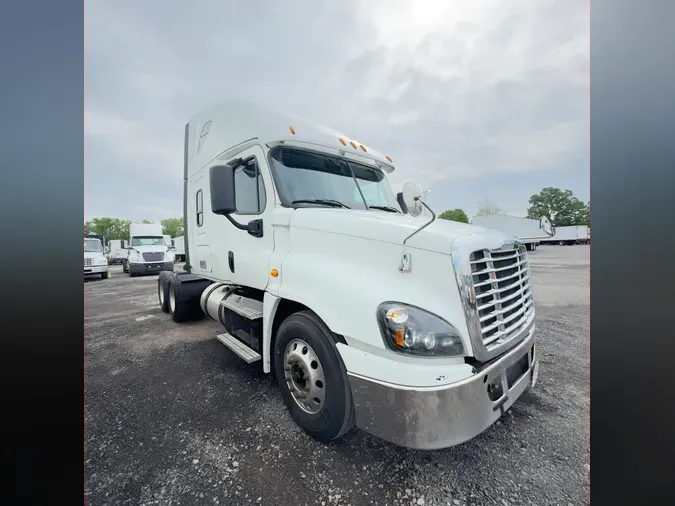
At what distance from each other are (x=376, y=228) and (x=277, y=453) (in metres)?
1.87

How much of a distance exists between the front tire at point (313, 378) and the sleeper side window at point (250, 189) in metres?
1.35

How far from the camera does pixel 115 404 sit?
2.82m

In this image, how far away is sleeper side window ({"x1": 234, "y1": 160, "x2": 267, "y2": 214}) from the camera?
2.96 m

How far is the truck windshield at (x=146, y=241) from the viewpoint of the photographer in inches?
640

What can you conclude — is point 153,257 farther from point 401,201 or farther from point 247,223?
point 401,201

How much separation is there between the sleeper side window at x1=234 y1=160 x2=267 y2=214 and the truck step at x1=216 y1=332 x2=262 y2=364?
1533mm

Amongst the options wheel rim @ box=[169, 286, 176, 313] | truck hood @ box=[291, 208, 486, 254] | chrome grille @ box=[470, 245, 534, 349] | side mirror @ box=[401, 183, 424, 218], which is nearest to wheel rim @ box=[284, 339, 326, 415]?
truck hood @ box=[291, 208, 486, 254]

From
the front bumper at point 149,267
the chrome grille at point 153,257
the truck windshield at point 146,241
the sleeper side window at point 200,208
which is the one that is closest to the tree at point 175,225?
the sleeper side window at point 200,208

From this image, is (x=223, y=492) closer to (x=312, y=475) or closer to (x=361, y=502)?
(x=312, y=475)

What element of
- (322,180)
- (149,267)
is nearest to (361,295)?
(322,180)

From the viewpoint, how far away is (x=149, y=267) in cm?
1525

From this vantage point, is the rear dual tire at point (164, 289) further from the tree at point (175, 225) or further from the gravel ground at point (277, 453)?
the gravel ground at point (277, 453)

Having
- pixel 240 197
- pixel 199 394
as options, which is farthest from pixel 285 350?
pixel 240 197

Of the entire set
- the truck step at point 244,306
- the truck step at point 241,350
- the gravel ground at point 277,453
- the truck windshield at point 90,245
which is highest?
the truck windshield at point 90,245
